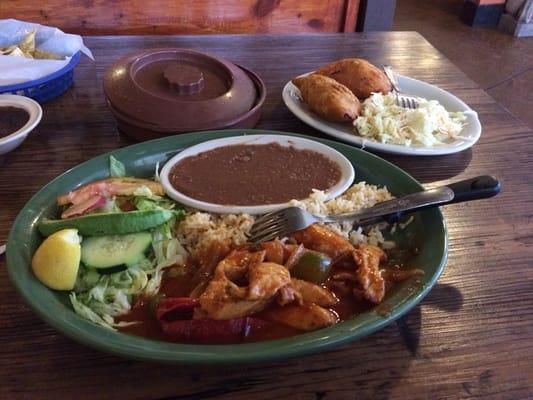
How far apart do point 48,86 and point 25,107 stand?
0.21m

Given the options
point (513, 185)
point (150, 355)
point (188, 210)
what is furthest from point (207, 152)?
point (513, 185)

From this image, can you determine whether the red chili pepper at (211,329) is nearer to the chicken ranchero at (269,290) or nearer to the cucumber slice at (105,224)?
the chicken ranchero at (269,290)

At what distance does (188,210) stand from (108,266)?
10.4 inches

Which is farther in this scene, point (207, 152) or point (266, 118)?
point (266, 118)

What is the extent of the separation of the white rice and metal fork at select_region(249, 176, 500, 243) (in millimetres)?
24

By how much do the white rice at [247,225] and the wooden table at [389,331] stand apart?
196 mm

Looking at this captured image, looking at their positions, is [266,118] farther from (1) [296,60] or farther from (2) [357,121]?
(1) [296,60]

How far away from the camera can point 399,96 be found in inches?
71.9

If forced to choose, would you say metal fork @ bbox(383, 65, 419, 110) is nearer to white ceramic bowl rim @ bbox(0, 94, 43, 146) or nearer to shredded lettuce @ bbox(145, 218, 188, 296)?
shredded lettuce @ bbox(145, 218, 188, 296)

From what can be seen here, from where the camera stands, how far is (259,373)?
957 millimetres

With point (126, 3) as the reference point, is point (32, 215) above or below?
above

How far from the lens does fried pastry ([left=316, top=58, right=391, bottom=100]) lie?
5.85ft

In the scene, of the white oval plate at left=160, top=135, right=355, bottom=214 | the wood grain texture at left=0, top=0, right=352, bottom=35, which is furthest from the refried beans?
the wood grain texture at left=0, top=0, right=352, bottom=35

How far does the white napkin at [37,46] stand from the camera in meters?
1.64
